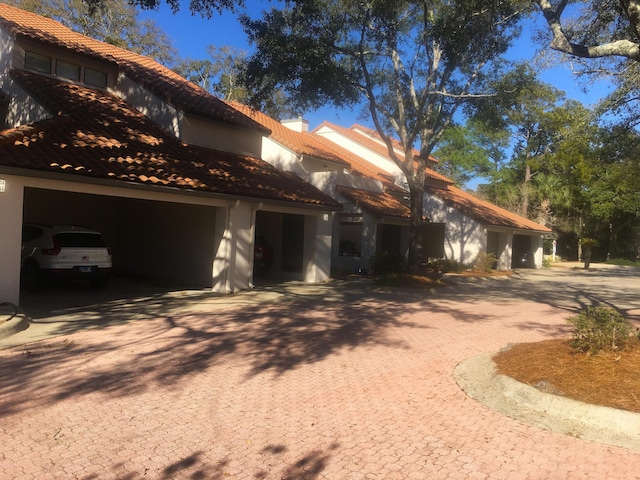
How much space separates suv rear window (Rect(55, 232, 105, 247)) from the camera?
1227 centimetres

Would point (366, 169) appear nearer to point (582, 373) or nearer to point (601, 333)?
point (601, 333)

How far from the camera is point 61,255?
39.9 feet

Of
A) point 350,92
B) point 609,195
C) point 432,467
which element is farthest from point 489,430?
point 609,195

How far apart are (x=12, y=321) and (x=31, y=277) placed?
16.6ft

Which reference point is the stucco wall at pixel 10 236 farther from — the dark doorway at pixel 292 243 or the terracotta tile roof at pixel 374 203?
the terracotta tile roof at pixel 374 203

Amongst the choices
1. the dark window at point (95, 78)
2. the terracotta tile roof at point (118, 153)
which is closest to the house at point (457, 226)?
the terracotta tile roof at point (118, 153)

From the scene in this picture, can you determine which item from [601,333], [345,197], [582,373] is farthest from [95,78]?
[582,373]

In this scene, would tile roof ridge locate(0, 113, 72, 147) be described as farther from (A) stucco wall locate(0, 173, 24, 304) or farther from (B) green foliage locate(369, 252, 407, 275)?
(B) green foliage locate(369, 252, 407, 275)

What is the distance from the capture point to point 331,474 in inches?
150

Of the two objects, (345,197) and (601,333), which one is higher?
(345,197)

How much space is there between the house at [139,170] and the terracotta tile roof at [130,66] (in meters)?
0.07

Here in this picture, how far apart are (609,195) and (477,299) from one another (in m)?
31.2

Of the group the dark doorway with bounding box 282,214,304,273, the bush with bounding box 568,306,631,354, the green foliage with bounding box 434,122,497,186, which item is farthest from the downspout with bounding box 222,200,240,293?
the green foliage with bounding box 434,122,497,186

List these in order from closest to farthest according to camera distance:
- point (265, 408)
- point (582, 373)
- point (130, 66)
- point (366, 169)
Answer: point (265, 408)
point (582, 373)
point (130, 66)
point (366, 169)
